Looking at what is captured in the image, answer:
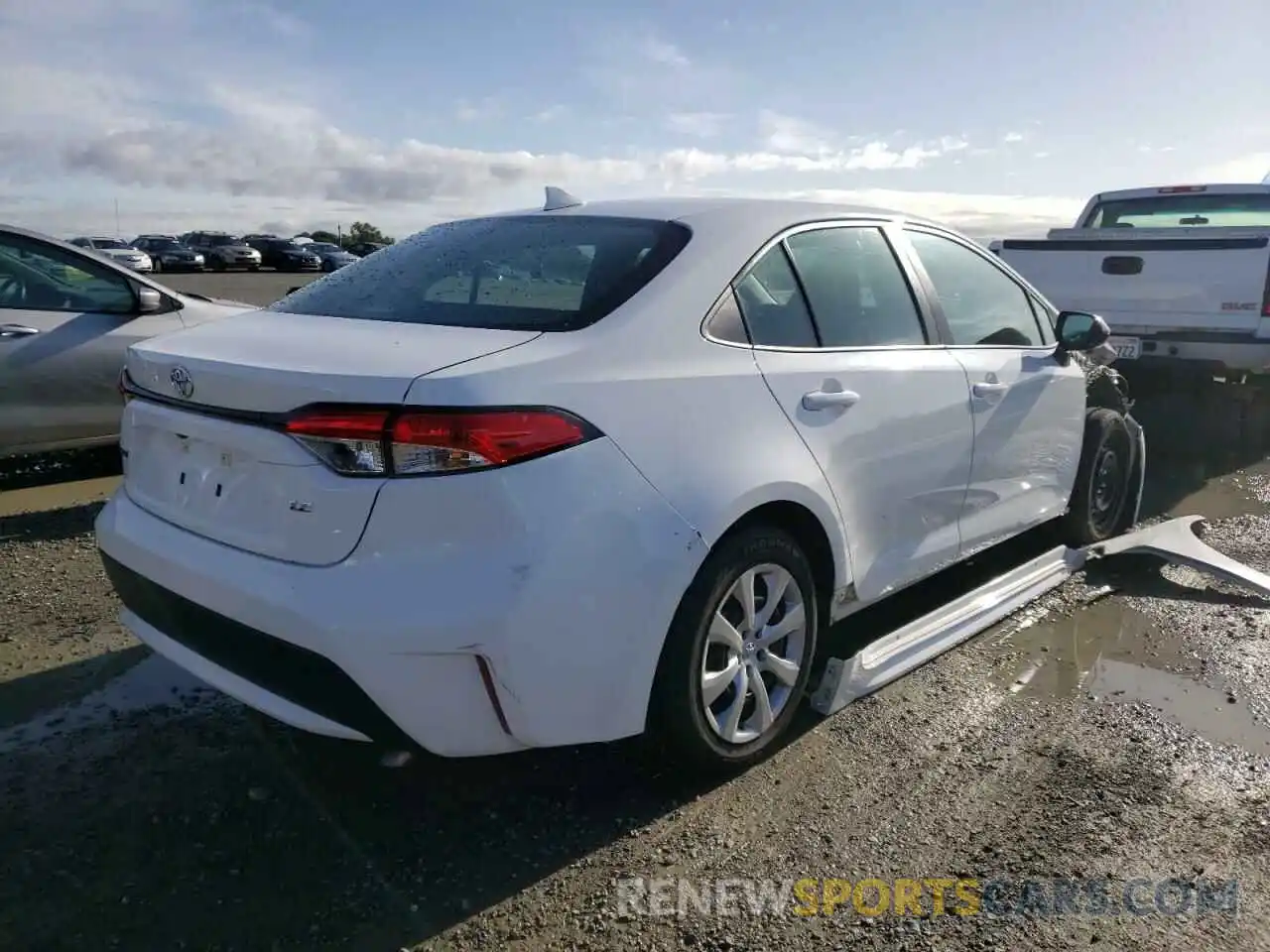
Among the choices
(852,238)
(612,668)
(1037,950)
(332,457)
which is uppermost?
(852,238)

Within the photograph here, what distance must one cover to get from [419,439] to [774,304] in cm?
129

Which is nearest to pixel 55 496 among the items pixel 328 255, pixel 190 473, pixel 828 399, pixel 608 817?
pixel 190 473

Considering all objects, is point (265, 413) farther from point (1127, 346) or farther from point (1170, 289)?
point (1170, 289)

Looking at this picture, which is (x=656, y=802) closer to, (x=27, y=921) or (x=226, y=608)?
(x=226, y=608)

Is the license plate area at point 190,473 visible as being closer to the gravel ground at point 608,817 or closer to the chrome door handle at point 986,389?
the gravel ground at point 608,817

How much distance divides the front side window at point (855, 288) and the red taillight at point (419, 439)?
1.28 meters

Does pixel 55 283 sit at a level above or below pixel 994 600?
above

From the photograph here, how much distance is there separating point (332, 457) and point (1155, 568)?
4.20m

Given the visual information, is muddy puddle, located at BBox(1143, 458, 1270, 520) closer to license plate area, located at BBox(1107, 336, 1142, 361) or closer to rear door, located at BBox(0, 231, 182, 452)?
license plate area, located at BBox(1107, 336, 1142, 361)

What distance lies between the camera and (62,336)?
5809 mm

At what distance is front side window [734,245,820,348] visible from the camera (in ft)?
9.98

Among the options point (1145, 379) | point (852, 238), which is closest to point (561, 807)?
point (852, 238)

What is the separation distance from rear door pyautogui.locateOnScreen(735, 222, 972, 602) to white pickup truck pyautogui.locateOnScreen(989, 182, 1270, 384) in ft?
14.6

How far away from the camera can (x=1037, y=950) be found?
93.7 inches
